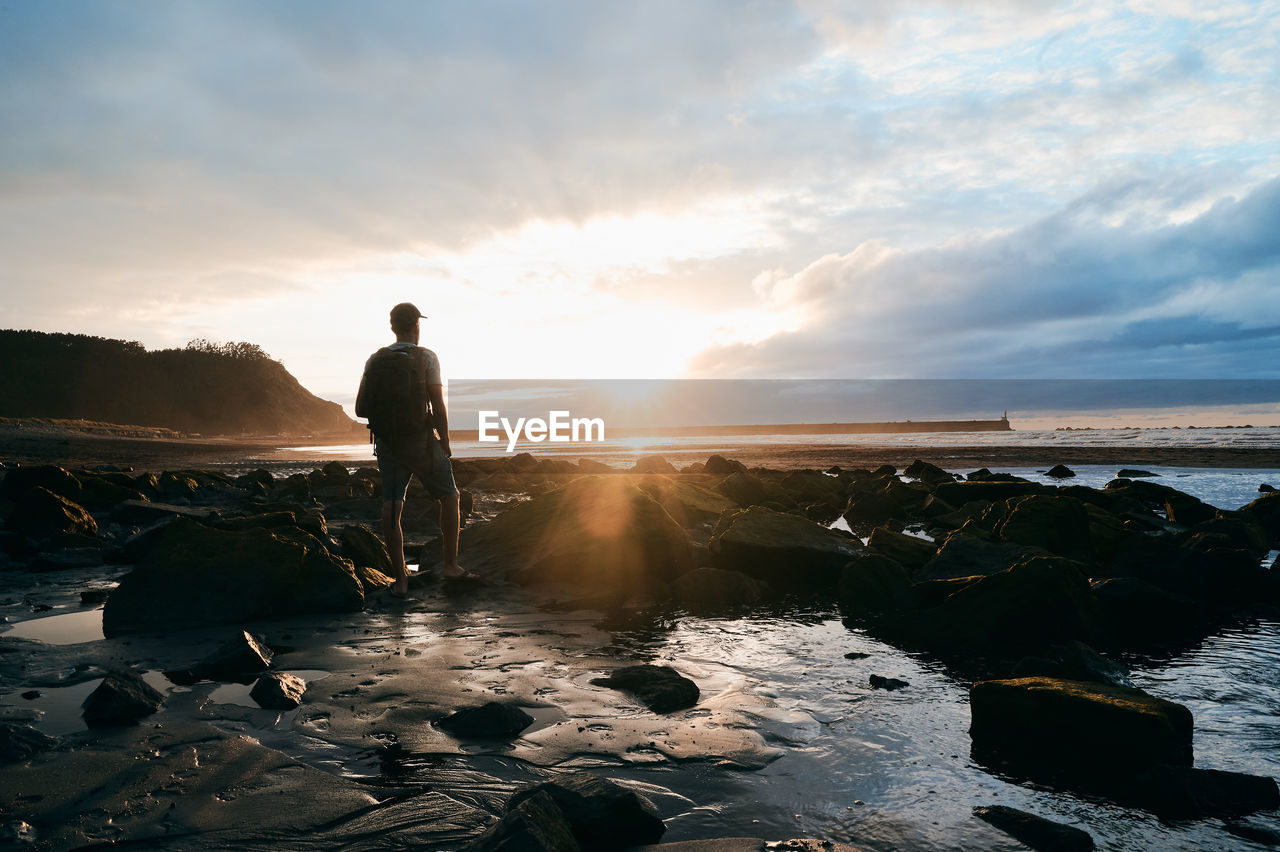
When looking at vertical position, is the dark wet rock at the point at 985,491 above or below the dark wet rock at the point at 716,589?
above

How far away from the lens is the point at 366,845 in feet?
6.98

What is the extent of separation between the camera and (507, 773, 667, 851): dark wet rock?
2.17m

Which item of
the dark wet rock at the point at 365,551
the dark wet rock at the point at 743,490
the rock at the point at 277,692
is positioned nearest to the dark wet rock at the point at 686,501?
the dark wet rock at the point at 743,490

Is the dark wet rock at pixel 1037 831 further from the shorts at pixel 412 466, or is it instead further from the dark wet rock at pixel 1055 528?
the dark wet rock at pixel 1055 528

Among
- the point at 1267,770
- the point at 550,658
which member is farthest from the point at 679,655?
the point at 1267,770

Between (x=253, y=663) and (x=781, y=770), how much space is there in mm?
2854

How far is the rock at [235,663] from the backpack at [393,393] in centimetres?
216

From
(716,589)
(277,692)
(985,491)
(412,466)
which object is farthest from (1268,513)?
(277,692)

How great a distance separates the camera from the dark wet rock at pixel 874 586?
5.92 meters

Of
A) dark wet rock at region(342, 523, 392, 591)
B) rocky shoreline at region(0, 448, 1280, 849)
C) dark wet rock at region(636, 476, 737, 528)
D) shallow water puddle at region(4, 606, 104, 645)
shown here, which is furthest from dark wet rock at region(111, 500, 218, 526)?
dark wet rock at region(636, 476, 737, 528)

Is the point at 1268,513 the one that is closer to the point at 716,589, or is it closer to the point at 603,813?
the point at 716,589

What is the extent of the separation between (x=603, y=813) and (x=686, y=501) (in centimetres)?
798

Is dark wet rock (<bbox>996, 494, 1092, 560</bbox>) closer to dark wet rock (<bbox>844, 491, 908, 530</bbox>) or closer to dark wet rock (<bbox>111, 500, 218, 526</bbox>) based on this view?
dark wet rock (<bbox>844, 491, 908, 530</bbox>)

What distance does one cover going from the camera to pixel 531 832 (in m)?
1.92
